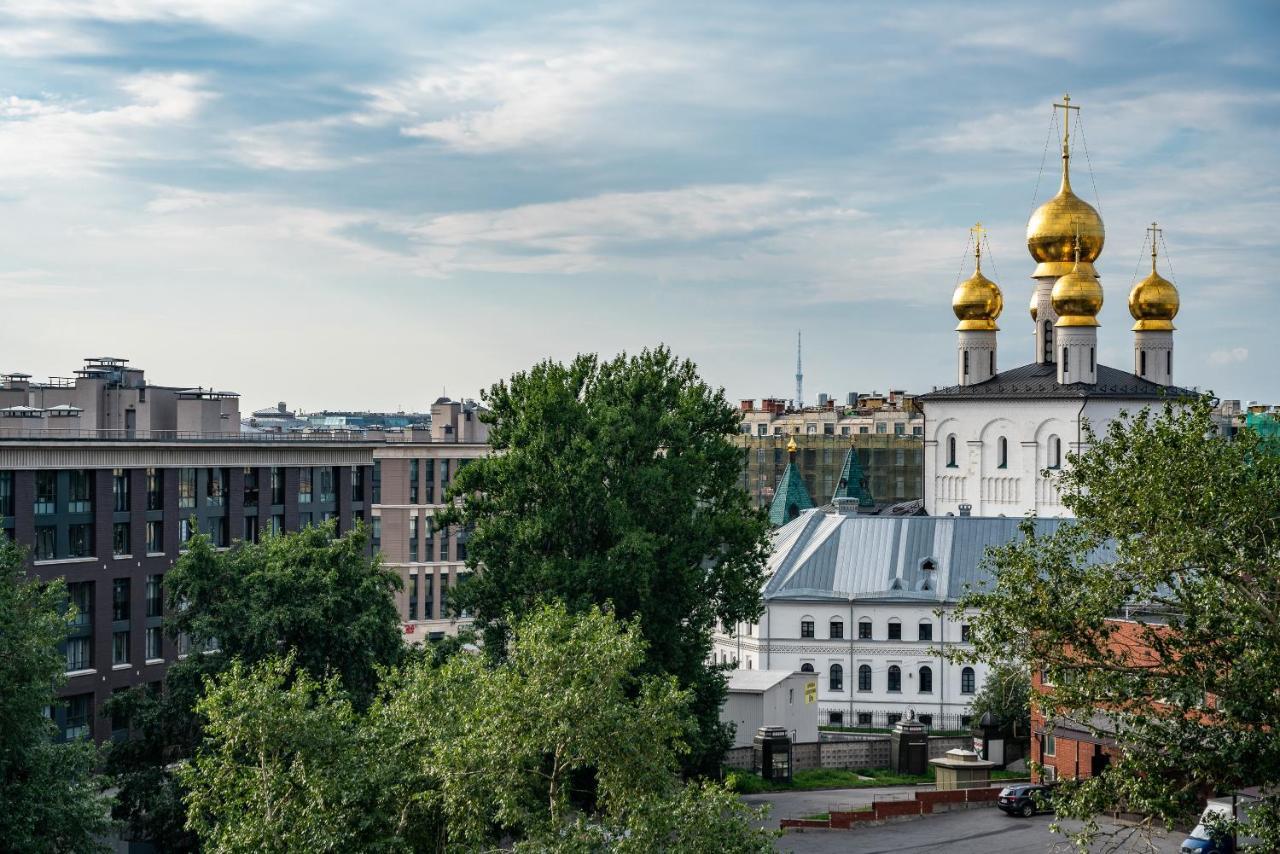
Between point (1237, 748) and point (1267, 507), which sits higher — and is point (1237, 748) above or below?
below

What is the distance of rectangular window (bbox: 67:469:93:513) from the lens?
194 ft

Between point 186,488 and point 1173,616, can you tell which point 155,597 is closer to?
point 186,488

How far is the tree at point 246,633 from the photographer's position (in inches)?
1777

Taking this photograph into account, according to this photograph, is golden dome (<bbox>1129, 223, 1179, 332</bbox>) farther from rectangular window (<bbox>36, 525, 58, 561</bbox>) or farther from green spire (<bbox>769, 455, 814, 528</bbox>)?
rectangular window (<bbox>36, 525, 58, 561</bbox>)

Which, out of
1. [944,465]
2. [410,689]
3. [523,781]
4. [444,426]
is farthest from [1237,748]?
[444,426]

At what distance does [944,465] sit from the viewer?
99875 millimetres

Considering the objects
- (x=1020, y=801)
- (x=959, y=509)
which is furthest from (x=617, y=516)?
(x=959, y=509)

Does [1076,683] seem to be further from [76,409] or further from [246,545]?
[76,409]

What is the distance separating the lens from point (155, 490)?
63.2 metres

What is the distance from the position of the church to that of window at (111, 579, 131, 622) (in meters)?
28.8

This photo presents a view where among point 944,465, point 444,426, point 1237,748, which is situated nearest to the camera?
point 1237,748

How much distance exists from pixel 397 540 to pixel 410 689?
6752cm

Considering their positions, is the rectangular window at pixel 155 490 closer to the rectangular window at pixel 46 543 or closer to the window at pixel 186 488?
the window at pixel 186 488

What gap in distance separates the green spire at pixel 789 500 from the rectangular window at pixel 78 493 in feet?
210
